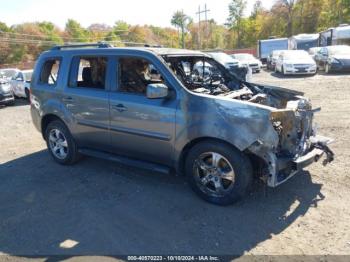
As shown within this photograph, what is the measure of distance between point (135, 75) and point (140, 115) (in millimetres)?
654

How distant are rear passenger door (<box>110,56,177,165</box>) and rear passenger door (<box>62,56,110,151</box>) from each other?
205 mm

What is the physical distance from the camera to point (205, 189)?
15.0 ft

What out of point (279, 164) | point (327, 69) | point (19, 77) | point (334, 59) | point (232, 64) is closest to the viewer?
point (279, 164)

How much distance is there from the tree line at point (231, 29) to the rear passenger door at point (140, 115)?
1795 inches

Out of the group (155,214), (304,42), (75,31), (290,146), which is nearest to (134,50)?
(155,214)

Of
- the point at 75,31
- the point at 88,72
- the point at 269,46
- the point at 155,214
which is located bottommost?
the point at 155,214

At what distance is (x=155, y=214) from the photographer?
14.3 ft

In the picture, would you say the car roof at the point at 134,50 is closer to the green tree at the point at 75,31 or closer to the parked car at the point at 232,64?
the parked car at the point at 232,64

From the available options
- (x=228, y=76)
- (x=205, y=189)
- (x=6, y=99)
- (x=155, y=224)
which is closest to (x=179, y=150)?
(x=205, y=189)

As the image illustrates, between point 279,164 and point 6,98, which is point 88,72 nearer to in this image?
point 279,164

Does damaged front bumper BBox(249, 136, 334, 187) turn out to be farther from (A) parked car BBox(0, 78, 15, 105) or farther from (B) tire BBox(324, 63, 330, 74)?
(B) tire BBox(324, 63, 330, 74)

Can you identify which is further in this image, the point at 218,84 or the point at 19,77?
the point at 19,77

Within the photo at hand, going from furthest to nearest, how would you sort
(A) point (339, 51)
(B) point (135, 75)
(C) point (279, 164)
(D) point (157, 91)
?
(A) point (339, 51) → (B) point (135, 75) → (D) point (157, 91) → (C) point (279, 164)

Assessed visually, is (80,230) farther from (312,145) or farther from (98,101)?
(312,145)
